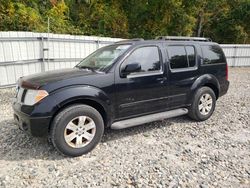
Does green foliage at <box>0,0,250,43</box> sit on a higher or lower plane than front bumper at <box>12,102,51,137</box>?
higher

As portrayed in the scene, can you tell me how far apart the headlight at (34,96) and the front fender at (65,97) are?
0.06 meters

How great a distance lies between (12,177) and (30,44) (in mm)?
6012

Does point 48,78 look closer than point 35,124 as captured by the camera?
No

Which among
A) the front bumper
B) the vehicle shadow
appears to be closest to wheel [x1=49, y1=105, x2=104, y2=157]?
the front bumper

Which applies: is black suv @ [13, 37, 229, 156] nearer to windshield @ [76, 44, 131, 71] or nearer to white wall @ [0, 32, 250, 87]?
windshield @ [76, 44, 131, 71]

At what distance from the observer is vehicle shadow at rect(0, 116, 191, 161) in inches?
149

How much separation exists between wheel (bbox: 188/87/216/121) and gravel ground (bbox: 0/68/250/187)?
0.70ft

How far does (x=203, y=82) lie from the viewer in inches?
206

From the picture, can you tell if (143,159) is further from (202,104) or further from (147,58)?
(202,104)

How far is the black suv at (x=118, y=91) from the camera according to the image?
3619 millimetres

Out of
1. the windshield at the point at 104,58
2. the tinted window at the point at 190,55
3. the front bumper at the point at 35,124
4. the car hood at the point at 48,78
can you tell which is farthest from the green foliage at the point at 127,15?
the front bumper at the point at 35,124

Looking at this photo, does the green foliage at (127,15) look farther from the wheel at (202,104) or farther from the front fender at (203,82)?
the wheel at (202,104)

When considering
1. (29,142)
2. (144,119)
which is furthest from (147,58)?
(29,142)

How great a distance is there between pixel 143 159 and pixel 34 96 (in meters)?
1.94
